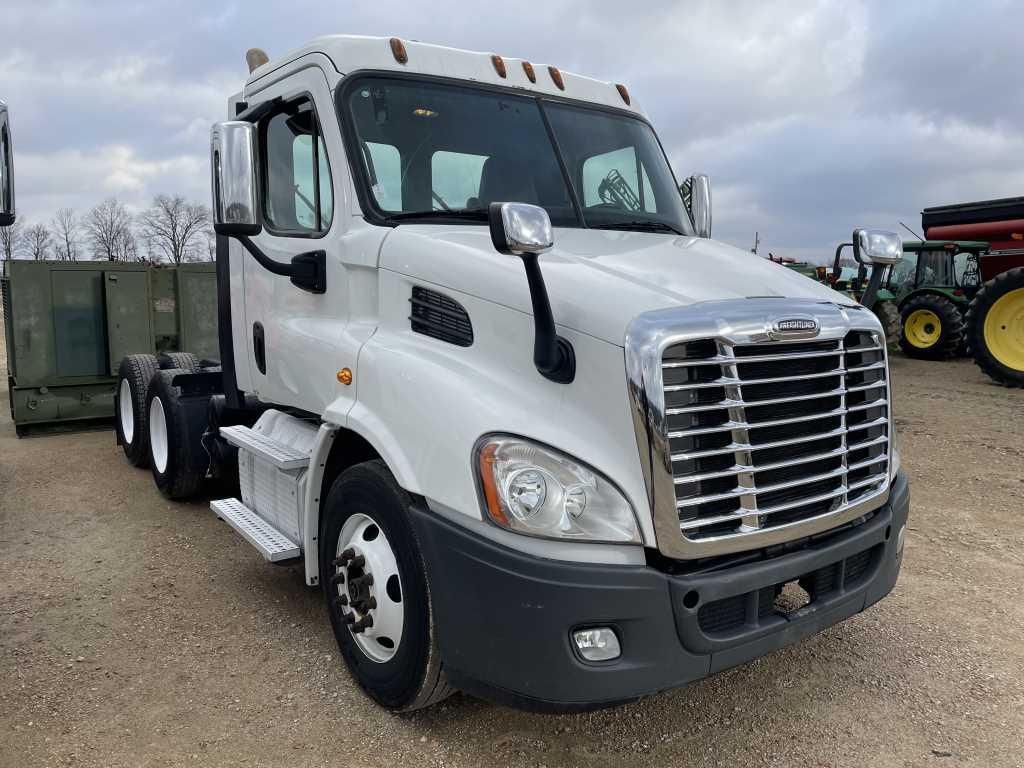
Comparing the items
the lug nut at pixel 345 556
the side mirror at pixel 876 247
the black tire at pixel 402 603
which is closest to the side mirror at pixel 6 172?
the black tire at pixel 402 603

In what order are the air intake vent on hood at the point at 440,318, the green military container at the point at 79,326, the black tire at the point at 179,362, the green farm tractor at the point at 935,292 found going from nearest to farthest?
the air intake vent on hood at the point at 440,318 < the black tire at the point at 179,362 < the green military container at the point at 79,326 < the green farm tractor at the point at 935,292

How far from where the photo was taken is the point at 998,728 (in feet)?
10.5

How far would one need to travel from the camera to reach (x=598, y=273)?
2.83m

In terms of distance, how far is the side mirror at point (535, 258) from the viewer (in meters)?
2.44

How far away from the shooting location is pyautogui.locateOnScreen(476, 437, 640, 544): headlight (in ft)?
Answer: 8.16

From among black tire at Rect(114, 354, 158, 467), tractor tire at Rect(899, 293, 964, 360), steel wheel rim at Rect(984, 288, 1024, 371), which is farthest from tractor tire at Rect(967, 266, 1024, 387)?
black tire at Rect(114, 354, 158, 467)

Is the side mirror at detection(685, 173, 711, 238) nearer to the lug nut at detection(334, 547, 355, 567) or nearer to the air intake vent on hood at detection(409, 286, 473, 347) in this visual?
the air intake vent on hood at detection(409, 286, 473, 347)

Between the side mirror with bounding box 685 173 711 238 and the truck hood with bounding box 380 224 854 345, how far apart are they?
42.3 inches

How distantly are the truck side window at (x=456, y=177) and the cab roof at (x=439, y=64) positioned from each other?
0.44 m

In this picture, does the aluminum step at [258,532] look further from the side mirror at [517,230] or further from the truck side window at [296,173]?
the side mirror at [517,230]

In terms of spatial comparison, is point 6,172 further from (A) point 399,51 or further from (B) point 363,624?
(B) point 363,624

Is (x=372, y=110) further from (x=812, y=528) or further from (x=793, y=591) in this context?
(x=793, y=591)

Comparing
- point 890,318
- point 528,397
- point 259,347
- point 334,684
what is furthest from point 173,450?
point 890,318

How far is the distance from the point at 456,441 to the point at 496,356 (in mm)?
377
